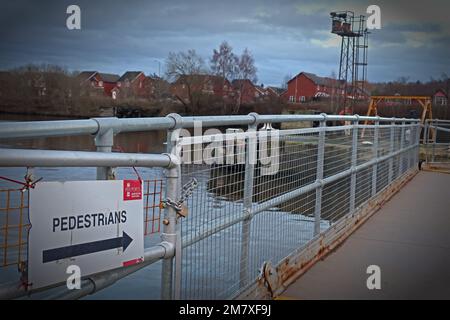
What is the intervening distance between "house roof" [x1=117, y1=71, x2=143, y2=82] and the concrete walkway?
32.9 m

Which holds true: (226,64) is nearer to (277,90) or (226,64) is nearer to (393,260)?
(277,90)

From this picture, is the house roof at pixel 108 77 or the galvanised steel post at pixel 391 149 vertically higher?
the house roof at pixel 108 77

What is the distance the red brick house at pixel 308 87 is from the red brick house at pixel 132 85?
15.9 meters

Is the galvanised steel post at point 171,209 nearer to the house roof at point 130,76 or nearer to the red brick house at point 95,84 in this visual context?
the red brick house at point 95,84

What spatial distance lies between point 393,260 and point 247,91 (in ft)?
124

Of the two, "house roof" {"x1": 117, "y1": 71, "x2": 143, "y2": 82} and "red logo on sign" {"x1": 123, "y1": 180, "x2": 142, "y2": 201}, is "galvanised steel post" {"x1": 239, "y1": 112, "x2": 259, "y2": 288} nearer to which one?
"red logo on sign" {"x1": 123, "y1": 180, "x2": 142, "y2": 201}

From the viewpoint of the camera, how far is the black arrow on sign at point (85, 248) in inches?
81.0

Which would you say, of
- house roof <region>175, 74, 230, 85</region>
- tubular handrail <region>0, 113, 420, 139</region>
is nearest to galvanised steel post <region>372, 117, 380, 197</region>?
tubular handrail <region>0, 113, 420, 139</region>

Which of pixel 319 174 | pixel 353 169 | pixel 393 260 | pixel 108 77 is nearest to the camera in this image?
pixel 393 260

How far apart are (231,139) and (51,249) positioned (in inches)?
64.6

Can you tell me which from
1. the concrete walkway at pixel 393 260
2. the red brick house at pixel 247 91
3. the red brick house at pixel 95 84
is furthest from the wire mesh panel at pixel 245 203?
the red brick house at pixel 247 91

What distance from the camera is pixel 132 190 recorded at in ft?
8.11

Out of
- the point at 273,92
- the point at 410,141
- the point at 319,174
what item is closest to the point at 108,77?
the point at 273,92
